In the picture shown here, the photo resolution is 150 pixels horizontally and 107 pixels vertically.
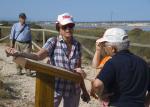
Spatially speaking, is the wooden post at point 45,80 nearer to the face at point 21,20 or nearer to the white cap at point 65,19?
the white cap at point 65,19

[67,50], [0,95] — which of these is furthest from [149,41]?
[67,50]

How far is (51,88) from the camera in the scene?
12.9 feet

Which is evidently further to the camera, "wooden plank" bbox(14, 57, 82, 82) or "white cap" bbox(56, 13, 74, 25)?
"white cap" bbox(56, 13, 74, 25)

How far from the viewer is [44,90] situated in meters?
3.88

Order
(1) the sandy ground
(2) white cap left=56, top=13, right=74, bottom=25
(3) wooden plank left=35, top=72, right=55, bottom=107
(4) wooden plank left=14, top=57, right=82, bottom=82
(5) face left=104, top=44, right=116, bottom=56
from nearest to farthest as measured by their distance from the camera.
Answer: (4) wooden plank left=14, top=57, right=82, bottom=82 < (3) wooden plank left=35, top=72, right=55, bottom=107 < (5) face left=104, top=44, right=116, bottom=56 < (2) white cap left=56, top=13, right=74, bottom=25 < (1) the sandy ground

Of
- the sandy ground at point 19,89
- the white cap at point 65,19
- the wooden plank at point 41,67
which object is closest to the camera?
the wooden plank at point 41,67

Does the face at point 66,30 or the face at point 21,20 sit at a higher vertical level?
the face at point 66,30

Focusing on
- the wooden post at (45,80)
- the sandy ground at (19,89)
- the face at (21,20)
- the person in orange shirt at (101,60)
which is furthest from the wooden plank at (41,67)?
the face at (21,20)

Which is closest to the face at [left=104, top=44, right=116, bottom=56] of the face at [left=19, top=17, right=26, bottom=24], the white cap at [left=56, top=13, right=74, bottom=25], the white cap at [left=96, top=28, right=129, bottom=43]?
the white cap at [left=96, top=28, right=129, bottom=43]

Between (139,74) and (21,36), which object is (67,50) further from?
(21,36)

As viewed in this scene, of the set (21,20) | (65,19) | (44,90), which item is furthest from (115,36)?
(21,20)

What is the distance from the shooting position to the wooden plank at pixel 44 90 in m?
3.86

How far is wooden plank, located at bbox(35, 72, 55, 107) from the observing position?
3.86 meters

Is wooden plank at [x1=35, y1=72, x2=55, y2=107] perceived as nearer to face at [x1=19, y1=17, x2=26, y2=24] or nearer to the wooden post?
the wooden post
